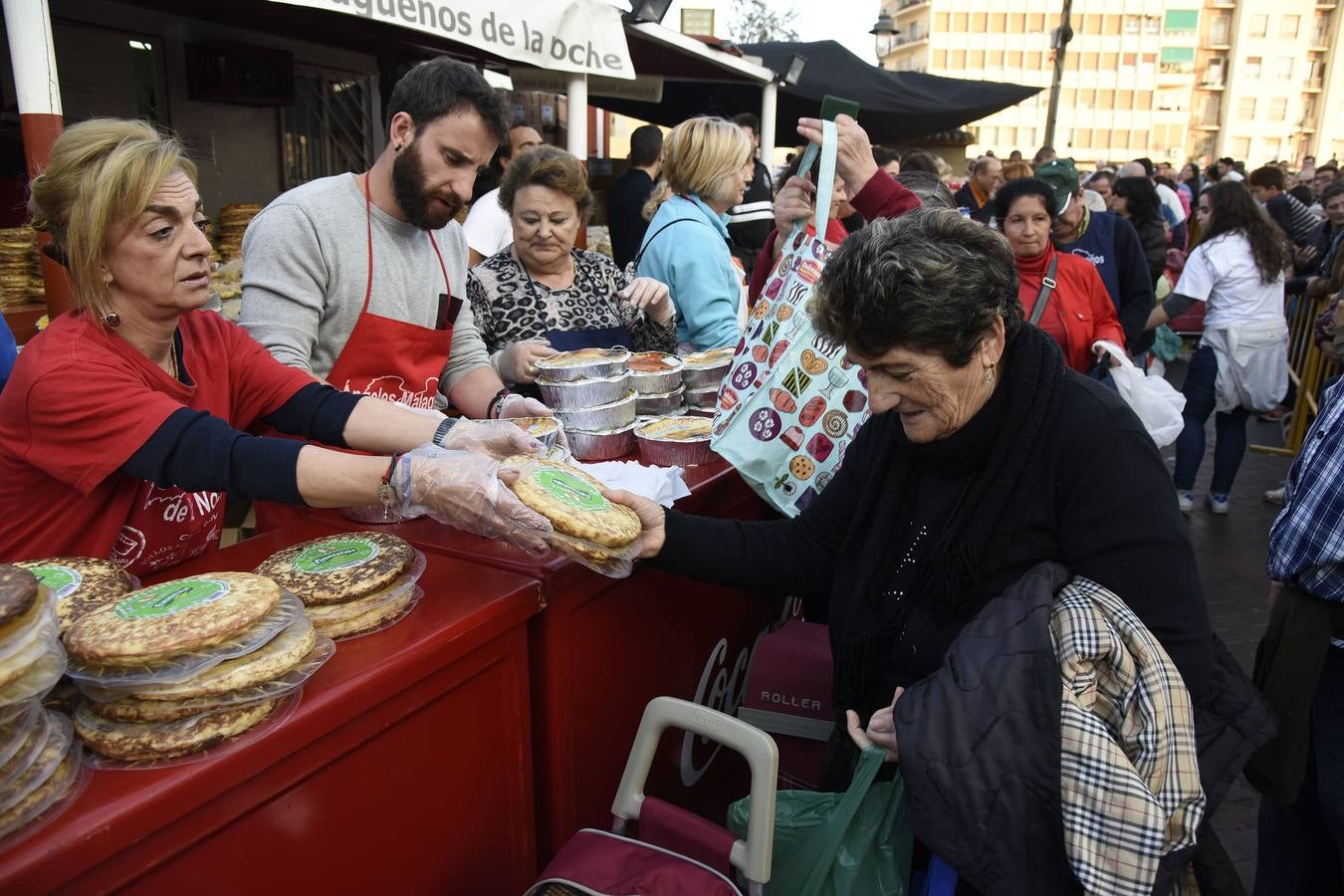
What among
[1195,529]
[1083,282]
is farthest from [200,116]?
[1195,529]

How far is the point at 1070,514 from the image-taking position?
173cm

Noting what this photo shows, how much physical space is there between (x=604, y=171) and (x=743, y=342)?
25.1 ft

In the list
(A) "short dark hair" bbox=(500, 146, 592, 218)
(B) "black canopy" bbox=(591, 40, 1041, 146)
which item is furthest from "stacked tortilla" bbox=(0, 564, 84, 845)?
(B) "black canopy" bbox=(591, 40, 1041, 146)

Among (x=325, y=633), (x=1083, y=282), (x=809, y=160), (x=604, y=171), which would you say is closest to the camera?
(x=325, y=633)

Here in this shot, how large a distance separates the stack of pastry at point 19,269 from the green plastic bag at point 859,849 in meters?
4.92

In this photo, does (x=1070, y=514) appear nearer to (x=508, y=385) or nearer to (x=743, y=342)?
(x=743, y=342)

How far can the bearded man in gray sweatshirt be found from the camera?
2.36 metres

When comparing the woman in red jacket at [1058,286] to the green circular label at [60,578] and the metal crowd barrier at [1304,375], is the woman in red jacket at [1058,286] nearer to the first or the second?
the metal crowd barrier at [1304,375]

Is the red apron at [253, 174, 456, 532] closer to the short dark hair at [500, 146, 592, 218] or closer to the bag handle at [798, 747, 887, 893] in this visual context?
the short dark hair at [500, 146, 592, 218]

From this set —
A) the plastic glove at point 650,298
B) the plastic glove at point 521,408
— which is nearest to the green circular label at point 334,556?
the plastic glove at point 521,408

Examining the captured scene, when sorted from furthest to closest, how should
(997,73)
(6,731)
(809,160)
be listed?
(997,73) < (809,160) < (6,731)

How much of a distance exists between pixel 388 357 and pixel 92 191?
996 millimetres

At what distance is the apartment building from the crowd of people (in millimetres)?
68920

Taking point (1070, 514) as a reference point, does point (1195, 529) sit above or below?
below
